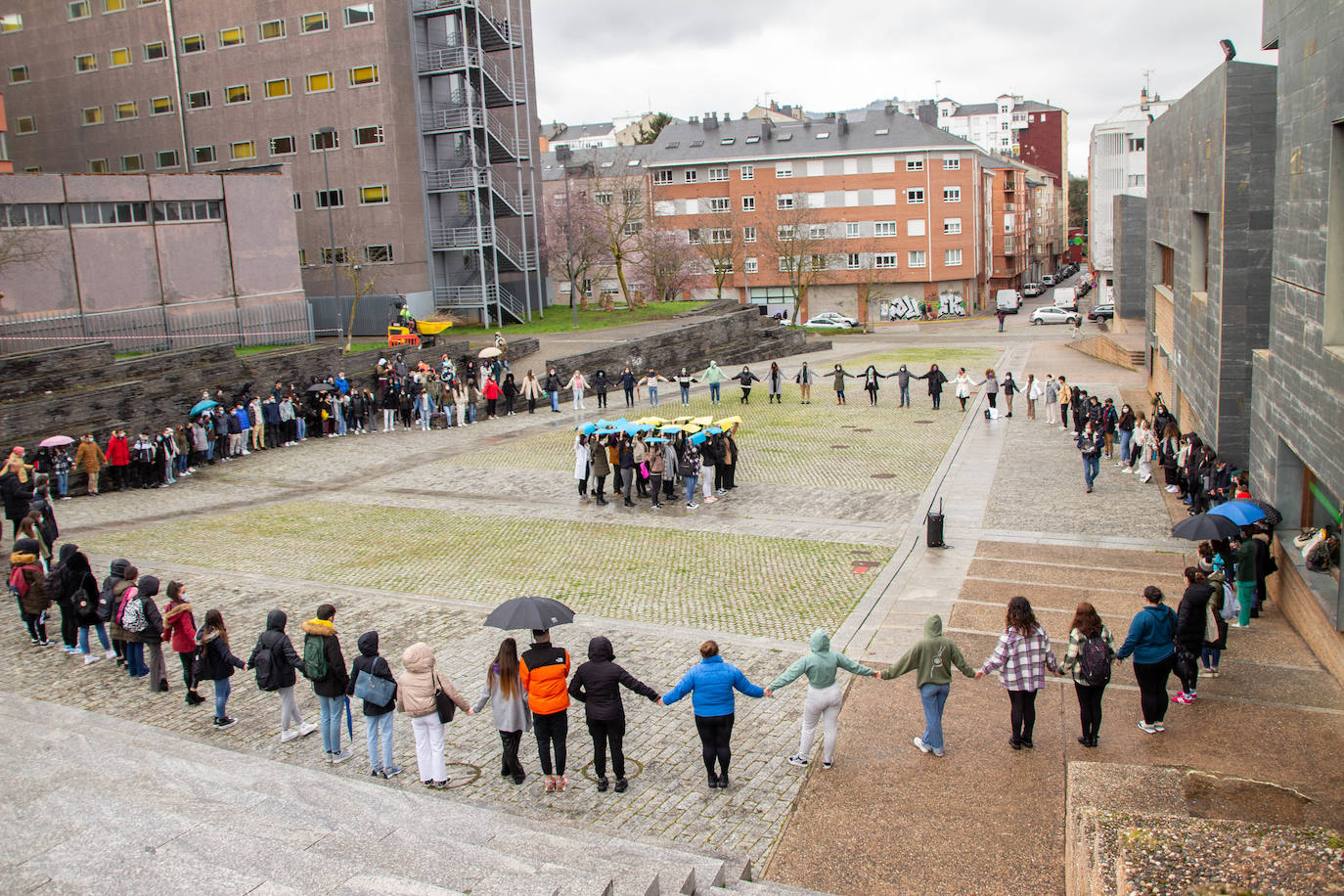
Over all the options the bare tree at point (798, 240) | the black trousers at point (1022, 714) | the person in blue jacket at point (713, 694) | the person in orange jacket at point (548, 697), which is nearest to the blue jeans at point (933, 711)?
the black trousers at point (1022, 714)

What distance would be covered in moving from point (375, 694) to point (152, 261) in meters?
33.0

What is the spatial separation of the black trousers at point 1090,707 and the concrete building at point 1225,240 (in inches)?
400

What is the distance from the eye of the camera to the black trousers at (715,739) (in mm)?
9008

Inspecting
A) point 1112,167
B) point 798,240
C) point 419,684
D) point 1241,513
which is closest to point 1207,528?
point 1241,513

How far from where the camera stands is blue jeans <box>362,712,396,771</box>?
369 inches

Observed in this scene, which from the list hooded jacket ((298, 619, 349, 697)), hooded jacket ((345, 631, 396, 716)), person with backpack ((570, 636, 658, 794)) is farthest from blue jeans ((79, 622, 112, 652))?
person with backpack ((570, 636, 658, 794))

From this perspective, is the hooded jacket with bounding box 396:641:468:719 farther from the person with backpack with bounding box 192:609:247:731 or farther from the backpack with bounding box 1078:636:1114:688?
the backpack with bounding box 1078:636:1114:688

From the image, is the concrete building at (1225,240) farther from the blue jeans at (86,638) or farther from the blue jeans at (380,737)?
the blue jeans at (86,638)

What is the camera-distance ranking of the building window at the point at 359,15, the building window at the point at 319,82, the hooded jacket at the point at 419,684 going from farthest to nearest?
1. the building window at the point at 319,82
2. the building window at the point at 359,15
3. the hooded jacket at the point at 419,684

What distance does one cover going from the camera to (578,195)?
58500mm

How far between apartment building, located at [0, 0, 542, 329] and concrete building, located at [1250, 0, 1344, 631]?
39441 millimetres

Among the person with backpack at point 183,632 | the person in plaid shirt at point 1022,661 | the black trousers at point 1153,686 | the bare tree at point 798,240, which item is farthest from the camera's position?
the bare tree at point 798,240

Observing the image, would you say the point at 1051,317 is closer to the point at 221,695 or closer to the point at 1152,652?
the point at 1152,652

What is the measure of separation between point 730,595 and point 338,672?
6.60 m
